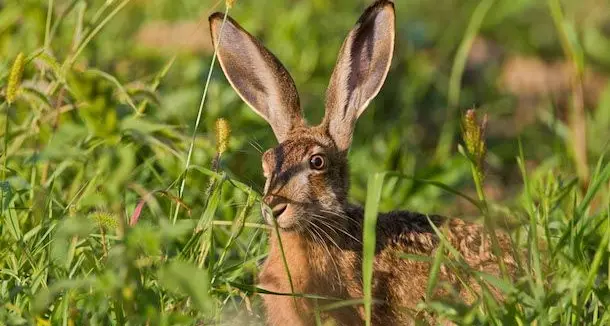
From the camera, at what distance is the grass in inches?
142

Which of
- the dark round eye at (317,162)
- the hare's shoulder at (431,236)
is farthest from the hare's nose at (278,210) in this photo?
the hare's shoulder at (431,236)

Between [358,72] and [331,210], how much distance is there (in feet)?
2.15

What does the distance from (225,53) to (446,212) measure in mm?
1821

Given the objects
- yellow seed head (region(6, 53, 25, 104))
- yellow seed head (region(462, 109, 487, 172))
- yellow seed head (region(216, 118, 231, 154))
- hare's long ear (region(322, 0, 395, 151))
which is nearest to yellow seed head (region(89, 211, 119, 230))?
yellow seed head (region(216, 118, 231, 154))

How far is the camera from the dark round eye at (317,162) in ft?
15.5

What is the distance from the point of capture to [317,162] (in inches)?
187

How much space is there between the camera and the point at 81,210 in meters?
4.36

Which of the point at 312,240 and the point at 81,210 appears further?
the point at 312,240

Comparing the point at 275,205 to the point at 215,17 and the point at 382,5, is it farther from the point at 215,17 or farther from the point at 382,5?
the point at 382,5

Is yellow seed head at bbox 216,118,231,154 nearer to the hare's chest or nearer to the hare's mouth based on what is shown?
the hare's mouth

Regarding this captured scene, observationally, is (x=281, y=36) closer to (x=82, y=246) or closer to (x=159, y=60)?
(x=159, y=60)

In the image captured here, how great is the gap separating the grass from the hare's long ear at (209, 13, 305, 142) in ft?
0.45

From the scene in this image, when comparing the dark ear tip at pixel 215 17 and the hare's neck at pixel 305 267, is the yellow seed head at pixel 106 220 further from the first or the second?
the dark ear tip at pixel 215 17

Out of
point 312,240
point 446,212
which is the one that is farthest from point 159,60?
point 312,240
